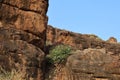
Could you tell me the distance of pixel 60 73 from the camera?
19438mm

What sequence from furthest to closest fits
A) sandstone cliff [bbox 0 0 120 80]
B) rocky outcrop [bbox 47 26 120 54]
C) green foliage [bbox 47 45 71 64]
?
rocky outcrop [bbox 47 26 120 54], green foliage [bbox 47 45 71 64], sandstone cliff [bbox 0 0 120 80]

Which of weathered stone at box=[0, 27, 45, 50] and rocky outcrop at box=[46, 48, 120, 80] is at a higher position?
weathered stone at box=[0, 27, 45, 50]

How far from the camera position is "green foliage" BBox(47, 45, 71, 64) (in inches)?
789

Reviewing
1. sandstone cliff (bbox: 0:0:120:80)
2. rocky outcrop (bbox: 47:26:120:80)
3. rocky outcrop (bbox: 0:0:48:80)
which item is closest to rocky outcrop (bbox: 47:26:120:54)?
sandstone cliff (bbox: 0:0:120:80)

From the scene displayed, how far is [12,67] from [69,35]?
23461mm

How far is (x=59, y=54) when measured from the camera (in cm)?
2016

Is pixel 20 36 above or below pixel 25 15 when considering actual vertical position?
below

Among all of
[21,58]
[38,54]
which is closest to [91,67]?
[38,54]

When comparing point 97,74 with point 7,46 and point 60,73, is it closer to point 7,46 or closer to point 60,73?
point 60,73

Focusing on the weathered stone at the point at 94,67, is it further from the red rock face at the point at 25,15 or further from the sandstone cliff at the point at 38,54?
the red rock face at the point at 25,15

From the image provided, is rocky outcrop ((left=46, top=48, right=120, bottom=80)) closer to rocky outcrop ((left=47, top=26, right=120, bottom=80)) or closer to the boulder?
rocky outcrop ((left=47, top=26, right=120, bottom=80))

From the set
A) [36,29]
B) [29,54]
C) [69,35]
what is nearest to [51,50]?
[36,29]

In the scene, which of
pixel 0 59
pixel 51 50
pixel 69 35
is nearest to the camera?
pixel 0 59

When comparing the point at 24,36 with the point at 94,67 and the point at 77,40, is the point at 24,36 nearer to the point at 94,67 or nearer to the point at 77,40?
the point at 94,67
